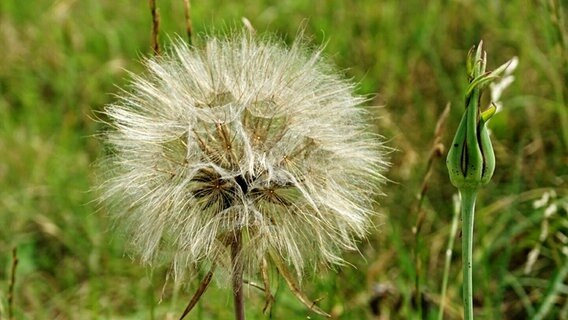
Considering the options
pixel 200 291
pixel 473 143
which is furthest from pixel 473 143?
pixel 200 291

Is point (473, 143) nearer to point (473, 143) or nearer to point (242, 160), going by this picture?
point (473, 143)

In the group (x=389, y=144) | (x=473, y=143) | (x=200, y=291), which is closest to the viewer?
(x=473, y=143)

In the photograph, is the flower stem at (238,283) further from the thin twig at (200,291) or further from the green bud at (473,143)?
the green bud at (473,143)

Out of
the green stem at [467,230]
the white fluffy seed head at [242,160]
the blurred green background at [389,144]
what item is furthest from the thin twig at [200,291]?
the blurred green background at [389,144]

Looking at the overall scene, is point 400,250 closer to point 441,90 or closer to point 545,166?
point 545,166

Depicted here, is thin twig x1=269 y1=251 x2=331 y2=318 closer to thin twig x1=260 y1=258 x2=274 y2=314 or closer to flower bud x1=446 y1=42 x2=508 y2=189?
thin twig x1=260 y1=258 x2=274 y2=314

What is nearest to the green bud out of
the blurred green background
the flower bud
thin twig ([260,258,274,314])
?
the flower bud
